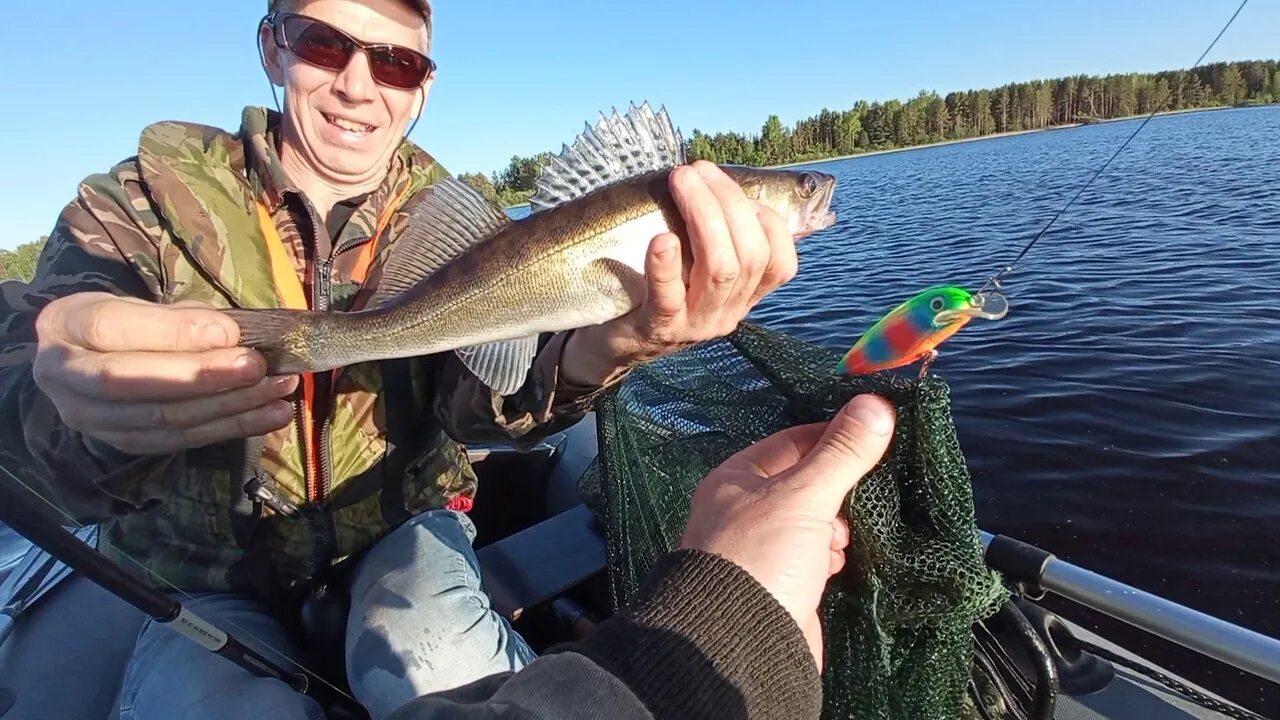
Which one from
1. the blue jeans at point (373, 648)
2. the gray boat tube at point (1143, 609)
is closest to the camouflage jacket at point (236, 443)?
the blue jeans at point (373, 648)

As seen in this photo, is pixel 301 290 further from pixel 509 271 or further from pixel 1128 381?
pixel 1128 381

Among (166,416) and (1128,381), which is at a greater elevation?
(166,416)

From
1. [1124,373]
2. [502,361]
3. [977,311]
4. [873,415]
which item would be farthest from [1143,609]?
[1124,373]

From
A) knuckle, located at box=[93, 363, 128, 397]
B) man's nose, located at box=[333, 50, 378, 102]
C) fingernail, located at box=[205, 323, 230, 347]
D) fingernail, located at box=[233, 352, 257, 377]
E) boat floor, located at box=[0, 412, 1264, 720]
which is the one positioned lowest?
boat floor, located at box=[0, 412, 1264, 720]

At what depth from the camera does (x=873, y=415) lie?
5.50 feet

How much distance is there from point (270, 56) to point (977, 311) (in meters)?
3.44

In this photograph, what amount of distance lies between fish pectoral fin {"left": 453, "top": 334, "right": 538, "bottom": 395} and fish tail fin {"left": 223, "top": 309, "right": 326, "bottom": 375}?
23.5 inches

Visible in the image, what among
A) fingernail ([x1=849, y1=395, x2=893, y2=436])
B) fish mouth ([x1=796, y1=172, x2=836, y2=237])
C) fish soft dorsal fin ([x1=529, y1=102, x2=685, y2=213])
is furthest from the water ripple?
fingernail ([x1=849, y1=395, x2=893, y2=436])

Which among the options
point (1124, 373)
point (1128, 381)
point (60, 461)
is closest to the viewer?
point (60, 461)

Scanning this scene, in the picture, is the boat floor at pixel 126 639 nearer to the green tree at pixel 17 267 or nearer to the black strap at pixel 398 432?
the black strap at pixel 398 432

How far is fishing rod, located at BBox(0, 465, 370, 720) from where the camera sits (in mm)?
2035

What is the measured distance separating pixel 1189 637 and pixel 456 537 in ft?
9.52

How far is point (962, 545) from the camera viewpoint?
1.83 meters

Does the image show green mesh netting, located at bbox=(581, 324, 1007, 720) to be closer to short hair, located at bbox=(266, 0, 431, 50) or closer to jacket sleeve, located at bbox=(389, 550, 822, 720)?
jacket sleeve, located at bbox=(389, 550, 822, 720)
